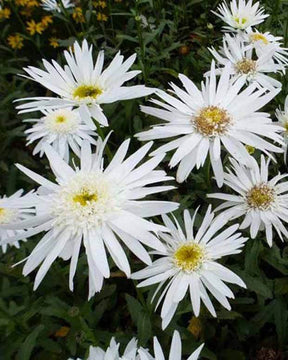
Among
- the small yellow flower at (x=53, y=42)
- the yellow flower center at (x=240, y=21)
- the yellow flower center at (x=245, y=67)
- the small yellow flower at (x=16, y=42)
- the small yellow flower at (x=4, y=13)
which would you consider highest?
the small yellow flower at (x=4, y=13)

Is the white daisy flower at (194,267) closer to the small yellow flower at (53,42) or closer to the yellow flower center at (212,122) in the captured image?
the yellow flower center at (212,122)

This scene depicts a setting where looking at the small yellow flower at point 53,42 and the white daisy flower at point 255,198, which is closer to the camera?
the white daisy flower at point 255,198

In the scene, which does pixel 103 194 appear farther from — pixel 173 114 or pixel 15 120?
pixel 15 120

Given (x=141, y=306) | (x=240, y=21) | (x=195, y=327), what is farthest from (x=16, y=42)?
(x=195, y=327)

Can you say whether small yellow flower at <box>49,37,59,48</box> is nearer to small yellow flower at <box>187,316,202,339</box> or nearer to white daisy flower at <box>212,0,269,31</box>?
white daisy flower at <box>212,0,269,31</box>

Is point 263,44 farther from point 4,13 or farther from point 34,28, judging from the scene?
point 4,13

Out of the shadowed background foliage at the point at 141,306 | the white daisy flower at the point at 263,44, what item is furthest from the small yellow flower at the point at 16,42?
the white daisy flower at the point at 263,44

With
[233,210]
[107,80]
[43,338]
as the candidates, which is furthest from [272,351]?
[107,80]
